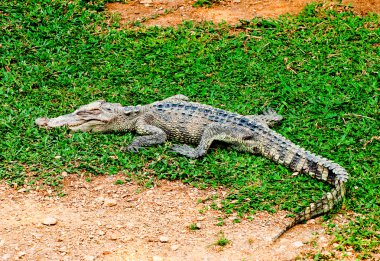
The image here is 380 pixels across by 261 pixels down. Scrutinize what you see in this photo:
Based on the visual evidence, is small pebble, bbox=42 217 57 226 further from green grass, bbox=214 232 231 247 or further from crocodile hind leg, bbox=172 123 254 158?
crocodile hind leg, bbox=172 123 254 158

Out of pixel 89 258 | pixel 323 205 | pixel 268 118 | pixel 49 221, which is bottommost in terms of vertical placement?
pixel 89 258

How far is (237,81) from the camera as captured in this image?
905cm

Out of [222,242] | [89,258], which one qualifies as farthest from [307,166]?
[89,258]

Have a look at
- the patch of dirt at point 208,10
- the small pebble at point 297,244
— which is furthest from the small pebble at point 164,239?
the patch of dirt at point 208,10

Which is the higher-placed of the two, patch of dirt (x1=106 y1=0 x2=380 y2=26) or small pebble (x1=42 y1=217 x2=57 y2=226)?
patch of dirt (x1=106 y1=0 x2=380 y2=26)

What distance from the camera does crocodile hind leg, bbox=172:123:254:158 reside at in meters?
7.63

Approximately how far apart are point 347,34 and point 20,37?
503 cm

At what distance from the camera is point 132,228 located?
21.2ft

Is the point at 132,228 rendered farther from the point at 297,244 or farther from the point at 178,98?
the point at 178,98

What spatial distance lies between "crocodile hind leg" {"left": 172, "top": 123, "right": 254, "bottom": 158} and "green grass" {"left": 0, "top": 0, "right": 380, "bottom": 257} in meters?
0.14

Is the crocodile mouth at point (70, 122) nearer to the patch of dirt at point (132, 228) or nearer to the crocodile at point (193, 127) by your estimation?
the crocodile at point (193, 127)

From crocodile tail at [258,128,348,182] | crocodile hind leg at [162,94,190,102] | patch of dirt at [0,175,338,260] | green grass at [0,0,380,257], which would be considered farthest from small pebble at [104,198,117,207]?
crocodile hind leg at [162,94,190,102]

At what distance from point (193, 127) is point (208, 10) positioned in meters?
3.41

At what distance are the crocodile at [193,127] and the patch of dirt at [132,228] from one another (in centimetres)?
81
